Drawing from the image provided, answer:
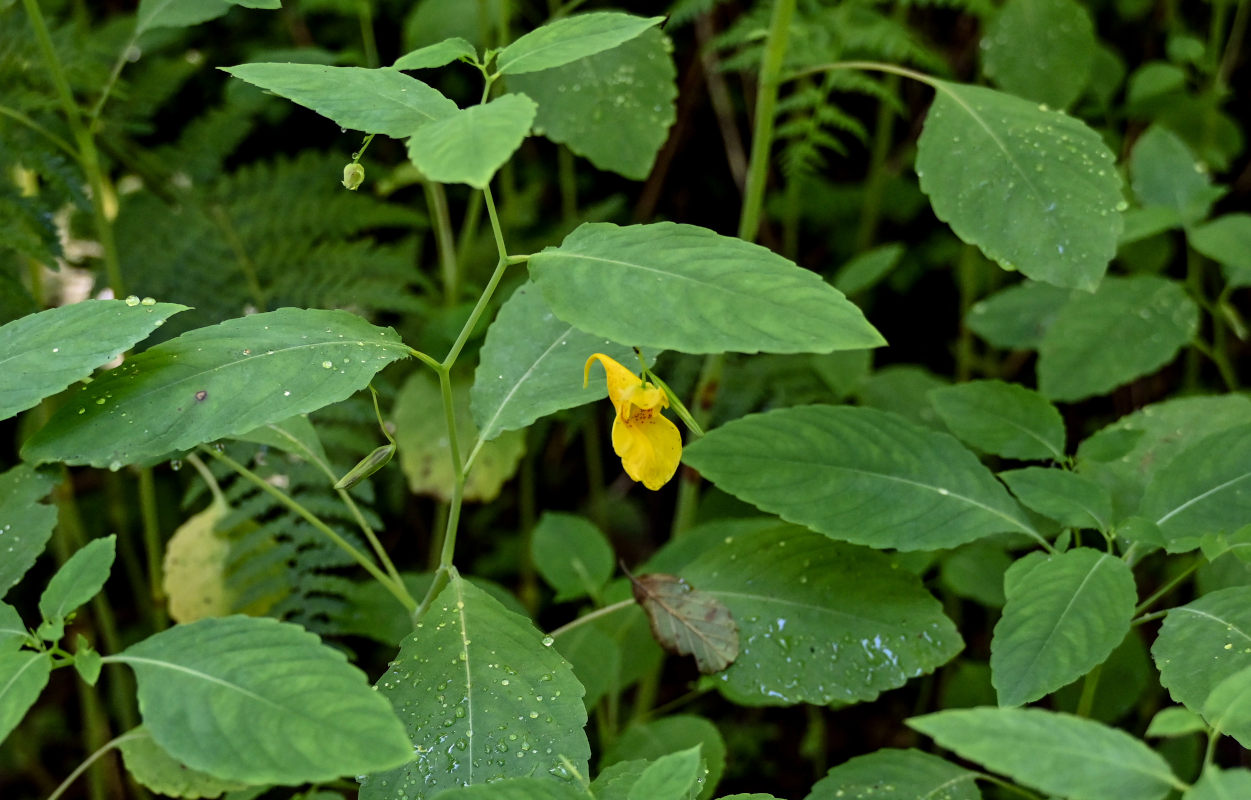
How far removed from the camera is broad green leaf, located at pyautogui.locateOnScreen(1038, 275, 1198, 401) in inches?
71.9

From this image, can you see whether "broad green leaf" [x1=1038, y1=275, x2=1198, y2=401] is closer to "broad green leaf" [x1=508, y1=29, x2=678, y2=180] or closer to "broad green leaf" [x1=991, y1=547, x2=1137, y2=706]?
"broad green leaf" [x1=991, y1=547, x2=1137, y2=706]

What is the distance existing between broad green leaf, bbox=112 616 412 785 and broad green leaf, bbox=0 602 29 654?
0.43 ft

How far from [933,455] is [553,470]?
4.81 feet

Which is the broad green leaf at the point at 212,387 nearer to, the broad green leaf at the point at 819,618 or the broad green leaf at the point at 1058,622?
the broad green leaf at the point at 819,618

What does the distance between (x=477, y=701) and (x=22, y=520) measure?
653 mm

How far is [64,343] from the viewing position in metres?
1.10

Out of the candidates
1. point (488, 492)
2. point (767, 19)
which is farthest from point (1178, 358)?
point (488, 492)

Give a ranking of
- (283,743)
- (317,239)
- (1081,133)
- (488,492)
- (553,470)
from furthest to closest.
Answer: (553,470) < (317,239) < (488,492) < (1081,133) < (283,743)

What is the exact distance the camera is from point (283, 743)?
2.94ft

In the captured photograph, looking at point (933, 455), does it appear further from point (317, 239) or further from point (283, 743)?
point (317, 239)

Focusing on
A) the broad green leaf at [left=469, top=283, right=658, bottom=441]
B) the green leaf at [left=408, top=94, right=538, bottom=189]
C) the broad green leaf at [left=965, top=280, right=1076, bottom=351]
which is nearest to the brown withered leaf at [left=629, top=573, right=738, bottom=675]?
the broad green leaf at [left=469, top=283, right=658, bottom=441]

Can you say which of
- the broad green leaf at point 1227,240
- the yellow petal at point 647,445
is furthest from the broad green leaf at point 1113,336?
the yellow petal at point 647,445

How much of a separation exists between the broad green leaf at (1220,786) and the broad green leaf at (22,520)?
126 cm

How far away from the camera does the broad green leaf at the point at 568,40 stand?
1103 mm
